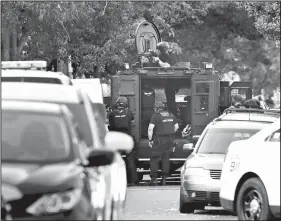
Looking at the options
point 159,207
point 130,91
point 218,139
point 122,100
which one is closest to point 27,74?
point 159,207

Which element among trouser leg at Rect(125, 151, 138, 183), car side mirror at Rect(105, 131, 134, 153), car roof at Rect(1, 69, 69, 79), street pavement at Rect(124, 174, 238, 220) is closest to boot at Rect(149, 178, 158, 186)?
trouser leg at Rect(125, 151, 138, 183)

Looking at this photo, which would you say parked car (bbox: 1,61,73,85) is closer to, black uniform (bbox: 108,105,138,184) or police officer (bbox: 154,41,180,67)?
black uniform (bbox: 108,105,138,184)

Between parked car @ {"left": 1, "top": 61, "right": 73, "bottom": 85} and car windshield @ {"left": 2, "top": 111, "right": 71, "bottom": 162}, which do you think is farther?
parked car @ {"left": 1, "top": 61, "right": 73, "bottom": 85}

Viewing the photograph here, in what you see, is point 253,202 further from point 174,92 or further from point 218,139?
point 174,92

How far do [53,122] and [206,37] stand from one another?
42575 millimetres

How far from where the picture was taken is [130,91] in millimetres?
25719

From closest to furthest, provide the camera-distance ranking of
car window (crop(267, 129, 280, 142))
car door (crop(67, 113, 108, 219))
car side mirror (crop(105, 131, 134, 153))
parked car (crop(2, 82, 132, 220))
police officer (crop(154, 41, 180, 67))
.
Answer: car door (crop(67, 113, 108, 219)) → car side mirror (crop(105, 131, 134, 153)) → parked car (crop(2, 82, 132, 220)) → car window (crop(267, 129, 280, 142)) → police officer (crop(154, 41, 180, 67))

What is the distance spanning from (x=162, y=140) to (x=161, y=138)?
6 cm

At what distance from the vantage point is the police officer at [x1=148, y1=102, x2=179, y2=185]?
23.4 meters

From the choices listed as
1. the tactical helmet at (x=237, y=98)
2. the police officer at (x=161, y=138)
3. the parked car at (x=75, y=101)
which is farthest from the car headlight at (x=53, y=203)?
the tactical helmet at (x=237, y=98)

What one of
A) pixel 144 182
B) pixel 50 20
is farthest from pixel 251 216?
pixel 50 20

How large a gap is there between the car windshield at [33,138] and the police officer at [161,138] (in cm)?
1376

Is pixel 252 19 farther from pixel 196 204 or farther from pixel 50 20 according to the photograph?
pixel 196 204

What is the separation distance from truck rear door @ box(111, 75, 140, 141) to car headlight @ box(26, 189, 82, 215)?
56.7 feet
